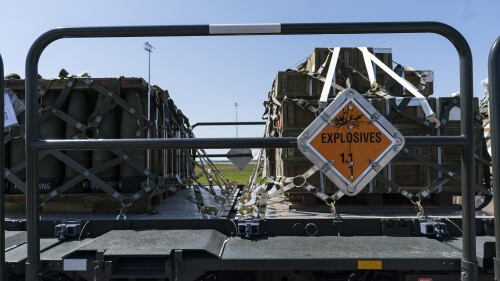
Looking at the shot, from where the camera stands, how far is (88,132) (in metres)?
3.48

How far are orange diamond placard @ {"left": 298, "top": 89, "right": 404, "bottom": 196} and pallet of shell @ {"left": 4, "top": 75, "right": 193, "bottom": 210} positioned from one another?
1.77m

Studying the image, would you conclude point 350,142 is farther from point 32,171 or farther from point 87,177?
point 87,177

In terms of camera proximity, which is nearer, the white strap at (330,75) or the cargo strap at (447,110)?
the cargo strap at (447,110)

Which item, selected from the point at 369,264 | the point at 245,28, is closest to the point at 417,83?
the point at 369,264

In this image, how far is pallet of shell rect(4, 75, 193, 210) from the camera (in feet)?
11.1

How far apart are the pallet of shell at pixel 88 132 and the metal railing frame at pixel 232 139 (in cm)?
133

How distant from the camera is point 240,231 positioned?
109 inches

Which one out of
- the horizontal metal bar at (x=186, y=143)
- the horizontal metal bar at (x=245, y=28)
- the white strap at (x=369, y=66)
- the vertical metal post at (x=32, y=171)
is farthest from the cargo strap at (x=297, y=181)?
the vertical metal post at (x=32, y=171)

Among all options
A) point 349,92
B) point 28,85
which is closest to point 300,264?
point 349,92

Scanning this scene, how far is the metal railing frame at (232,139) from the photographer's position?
72.4 inches

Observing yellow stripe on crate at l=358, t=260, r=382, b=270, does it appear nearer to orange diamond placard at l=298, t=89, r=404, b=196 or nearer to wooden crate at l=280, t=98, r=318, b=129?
orange diamond placard at l=298, t=89, r=404, b=196

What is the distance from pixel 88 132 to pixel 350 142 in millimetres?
2482

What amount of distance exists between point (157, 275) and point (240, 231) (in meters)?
0.70

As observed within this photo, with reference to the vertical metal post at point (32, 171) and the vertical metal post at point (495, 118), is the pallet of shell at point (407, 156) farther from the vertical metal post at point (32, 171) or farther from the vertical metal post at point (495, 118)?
the vertical metal post at point (32, 171)
